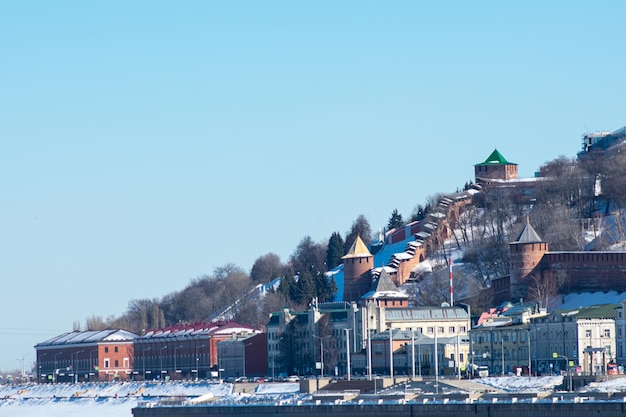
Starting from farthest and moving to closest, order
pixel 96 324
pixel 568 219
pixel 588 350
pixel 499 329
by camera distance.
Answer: pixel 96 324
pixel 568 219
pixel 499 329
pixel 588 350

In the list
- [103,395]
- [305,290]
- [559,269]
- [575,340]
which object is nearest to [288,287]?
[305,290]

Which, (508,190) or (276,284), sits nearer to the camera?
(508,190)

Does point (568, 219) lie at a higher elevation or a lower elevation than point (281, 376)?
higher

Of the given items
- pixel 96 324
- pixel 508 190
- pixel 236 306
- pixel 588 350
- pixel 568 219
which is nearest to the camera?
pixel 588 350

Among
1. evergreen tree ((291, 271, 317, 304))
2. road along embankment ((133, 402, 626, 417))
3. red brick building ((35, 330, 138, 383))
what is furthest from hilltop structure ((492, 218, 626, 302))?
road along embankment ((133, 402, 626, 417))

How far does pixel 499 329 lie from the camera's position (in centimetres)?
9162

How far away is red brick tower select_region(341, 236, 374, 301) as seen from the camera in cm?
12244

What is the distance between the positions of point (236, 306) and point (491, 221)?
81.2ft

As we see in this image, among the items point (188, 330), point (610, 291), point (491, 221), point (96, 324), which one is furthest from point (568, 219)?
point (96, 324)

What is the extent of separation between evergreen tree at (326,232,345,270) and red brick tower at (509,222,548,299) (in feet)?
105

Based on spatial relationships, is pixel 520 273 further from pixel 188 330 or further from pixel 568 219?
pixel 188 330

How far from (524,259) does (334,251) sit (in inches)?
1351

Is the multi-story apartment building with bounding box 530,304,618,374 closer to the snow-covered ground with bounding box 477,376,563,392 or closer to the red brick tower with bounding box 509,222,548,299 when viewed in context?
the snow-covered ground with bounding box 477,376,563,392

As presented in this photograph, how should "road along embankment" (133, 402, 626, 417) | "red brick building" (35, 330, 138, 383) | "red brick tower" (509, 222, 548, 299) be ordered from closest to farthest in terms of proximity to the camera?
"road along embankment" (133, 402, 626, 417), "red brick tower" (509, 222, 548, 299), "red brick building" (35, 330, 138, 383)
